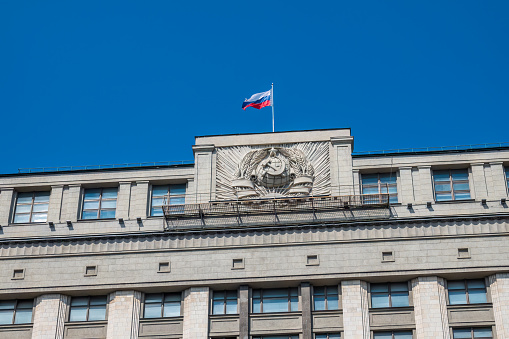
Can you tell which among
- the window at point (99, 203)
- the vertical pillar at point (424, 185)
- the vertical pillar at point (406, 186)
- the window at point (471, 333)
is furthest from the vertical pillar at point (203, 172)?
the window at point (471, 333)

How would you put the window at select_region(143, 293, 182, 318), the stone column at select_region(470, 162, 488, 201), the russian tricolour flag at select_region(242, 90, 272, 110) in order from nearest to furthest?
the window at select_region(143, 293, 182, 318)
the stone column at select_region(470, 162, 488, 201)
the russian tricolour flag at select_region(242, 90, 272, 110)

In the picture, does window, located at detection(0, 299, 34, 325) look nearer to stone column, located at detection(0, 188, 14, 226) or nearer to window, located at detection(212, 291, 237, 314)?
stone column, located at detection(0, 188, 14, 226)

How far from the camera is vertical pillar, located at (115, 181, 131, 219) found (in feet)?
187

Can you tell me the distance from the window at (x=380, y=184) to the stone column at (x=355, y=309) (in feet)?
19.3

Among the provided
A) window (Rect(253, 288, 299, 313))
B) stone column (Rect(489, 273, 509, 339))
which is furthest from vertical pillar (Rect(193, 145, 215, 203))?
stone column (Rect(489, 273, 509, 339))

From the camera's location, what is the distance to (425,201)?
5531cm

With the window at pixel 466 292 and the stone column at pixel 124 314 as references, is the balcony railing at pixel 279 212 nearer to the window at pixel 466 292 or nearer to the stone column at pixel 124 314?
the stone column at pixel 124 314

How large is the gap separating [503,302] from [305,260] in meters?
10.5

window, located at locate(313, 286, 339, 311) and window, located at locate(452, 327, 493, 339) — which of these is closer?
window, located at locate(452, 327, 493, 339)

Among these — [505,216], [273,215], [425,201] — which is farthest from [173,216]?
[505,216]

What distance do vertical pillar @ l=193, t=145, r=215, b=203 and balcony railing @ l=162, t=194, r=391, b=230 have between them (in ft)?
2.65

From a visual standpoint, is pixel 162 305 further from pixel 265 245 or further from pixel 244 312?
pixel 265 245

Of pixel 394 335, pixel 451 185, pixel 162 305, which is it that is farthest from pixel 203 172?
pixel 394 335

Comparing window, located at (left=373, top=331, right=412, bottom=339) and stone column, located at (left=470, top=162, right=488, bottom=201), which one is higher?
stone column, located at (left=470, top=162, right=488, bottom=201)
